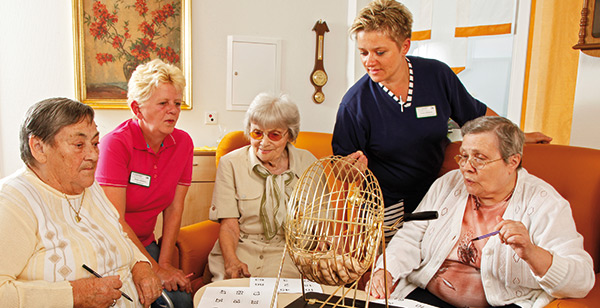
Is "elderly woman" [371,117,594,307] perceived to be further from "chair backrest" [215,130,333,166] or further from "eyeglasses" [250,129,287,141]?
"chair backrest" [215,130,333,166]

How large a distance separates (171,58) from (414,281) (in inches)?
121

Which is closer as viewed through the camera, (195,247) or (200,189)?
(195,247)

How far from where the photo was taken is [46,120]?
4.55ft

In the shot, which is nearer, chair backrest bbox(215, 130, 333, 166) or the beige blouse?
the beige blouse

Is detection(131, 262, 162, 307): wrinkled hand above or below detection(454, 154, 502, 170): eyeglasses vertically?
below

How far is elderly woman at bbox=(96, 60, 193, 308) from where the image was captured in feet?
6.35

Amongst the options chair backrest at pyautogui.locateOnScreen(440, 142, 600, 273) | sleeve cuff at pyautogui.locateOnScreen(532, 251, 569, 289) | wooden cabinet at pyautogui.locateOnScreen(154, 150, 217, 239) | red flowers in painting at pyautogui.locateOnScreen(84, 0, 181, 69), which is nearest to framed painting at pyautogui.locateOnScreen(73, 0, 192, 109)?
red flowers in painting at pyautogui.locateOnScreen(84, 0, 181, 69)

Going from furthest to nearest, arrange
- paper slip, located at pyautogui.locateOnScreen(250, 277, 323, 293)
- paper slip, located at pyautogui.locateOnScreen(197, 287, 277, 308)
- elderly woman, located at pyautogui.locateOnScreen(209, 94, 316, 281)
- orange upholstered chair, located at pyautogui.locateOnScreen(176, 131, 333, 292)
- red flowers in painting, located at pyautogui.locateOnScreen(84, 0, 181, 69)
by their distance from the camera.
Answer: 1. red flowers in painting, located at pyautogui.locateOnScreen(84, 0, 181, 69)
2. orange upholstered chair, located at pyautogui.locateOnScreen(176, 131, 333, 292)
3. elderly woman, located at pyautogui.locateOnScreen(209, 94, 316, 281)
4. paper slip, located at pyautogui.locateOnScreen(250, 277, 323, 293)
5. paper slip, located at pyautogui.locateOnScreen(197, 287, 277, 308)

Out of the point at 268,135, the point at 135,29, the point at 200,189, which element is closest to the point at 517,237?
the point at 268,135

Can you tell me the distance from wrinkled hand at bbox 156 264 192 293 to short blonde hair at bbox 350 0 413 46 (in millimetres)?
1379

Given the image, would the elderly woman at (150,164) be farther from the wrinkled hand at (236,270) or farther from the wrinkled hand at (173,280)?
the wrinkled hand at (236,270)

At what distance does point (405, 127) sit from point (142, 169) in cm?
126

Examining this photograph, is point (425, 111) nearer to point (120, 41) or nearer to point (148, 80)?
point (148, 80)

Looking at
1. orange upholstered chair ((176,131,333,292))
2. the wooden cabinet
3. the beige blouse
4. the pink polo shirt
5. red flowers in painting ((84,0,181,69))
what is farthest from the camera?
red flowers in painting ((84,0,181,69))
